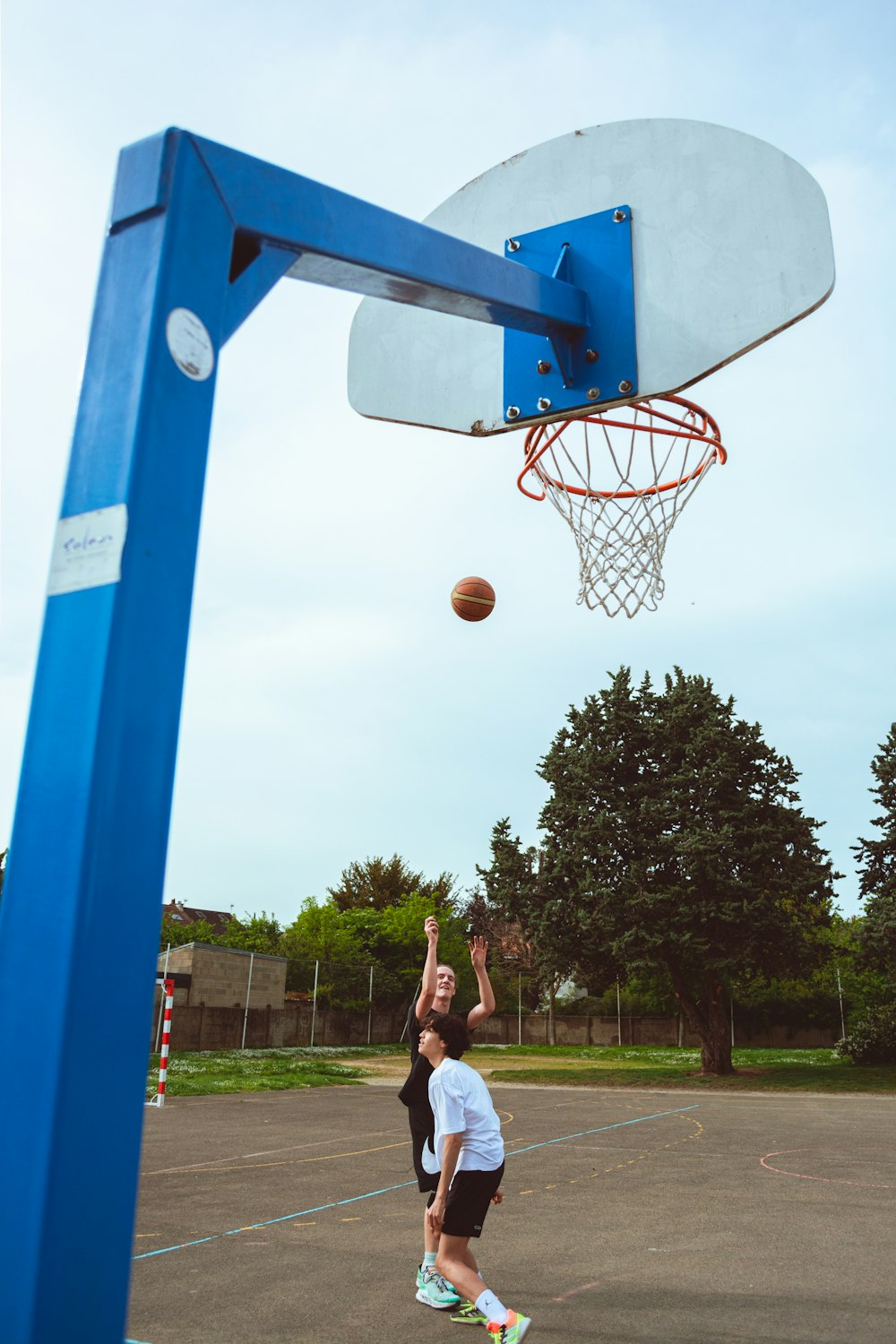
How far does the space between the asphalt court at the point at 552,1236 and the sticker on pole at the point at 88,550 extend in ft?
14.5

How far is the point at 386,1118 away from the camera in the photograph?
15.2 m

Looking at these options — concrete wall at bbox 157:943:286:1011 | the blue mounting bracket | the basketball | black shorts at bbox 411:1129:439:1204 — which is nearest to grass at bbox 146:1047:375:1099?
concrete wall at bbox 157:943:286:1011

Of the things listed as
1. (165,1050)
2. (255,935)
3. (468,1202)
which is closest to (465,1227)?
(468,1202)

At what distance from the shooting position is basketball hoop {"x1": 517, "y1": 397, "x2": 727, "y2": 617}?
6.77 meters

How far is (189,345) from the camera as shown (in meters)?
2.31

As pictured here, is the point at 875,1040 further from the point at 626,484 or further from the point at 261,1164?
the point at 626,484

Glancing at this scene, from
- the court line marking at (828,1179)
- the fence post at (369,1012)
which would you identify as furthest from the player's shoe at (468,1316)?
the fence post at (369,1012)

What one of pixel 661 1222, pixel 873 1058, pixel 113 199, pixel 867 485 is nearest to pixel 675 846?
pixel 873 1058

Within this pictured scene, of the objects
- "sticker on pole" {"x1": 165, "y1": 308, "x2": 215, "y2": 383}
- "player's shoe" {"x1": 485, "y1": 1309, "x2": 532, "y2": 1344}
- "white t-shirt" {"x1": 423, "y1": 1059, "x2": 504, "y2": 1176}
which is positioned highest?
"sticker on pole" {"x1": 165, "y1": 308, "x2": 215, "y2": 383}

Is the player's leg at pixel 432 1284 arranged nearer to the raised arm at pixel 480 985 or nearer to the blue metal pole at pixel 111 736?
the raised arm at pixel 480 985

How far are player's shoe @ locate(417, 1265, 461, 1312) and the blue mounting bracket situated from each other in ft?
15.4

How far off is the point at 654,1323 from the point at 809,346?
5.36m

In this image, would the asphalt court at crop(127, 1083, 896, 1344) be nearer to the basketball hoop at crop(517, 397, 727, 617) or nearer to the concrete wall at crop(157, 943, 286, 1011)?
the basketball hoop at crop(517, 397, 727, 617)

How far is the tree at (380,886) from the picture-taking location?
49.1 meters
